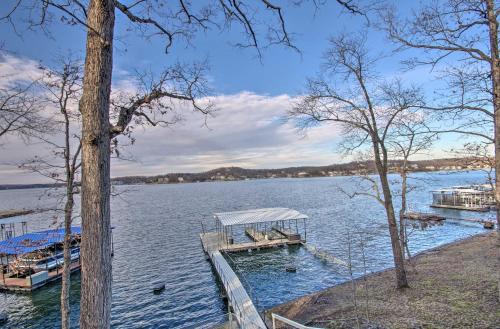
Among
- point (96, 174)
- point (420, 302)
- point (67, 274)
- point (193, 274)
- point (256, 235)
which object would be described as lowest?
point (193, 274)

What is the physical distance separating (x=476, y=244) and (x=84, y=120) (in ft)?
102

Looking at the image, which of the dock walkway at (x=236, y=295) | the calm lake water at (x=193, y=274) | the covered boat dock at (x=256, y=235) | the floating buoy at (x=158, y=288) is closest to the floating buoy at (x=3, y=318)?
the calm lake water at (x=193, y=274)

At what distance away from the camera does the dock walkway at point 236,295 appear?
12.2 metres

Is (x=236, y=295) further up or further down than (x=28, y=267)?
further up

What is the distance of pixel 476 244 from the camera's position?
85.7ft

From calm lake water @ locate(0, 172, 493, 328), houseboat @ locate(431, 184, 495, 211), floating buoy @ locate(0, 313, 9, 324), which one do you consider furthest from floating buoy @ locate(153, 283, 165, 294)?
houseboat @ locate(431, 184, 495, 211)

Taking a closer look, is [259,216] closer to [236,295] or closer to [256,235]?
[256,235]

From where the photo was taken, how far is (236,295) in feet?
54.6

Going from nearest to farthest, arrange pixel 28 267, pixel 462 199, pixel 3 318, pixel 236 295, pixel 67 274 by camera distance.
A: pixel 67 274 < pixel 236 295 < pixel 3 318 < pixel 28 267 < pixel 462 199

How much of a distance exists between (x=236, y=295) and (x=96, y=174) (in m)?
14.4

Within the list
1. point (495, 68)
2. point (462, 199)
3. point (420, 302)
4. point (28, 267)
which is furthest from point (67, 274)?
point (462, 199)

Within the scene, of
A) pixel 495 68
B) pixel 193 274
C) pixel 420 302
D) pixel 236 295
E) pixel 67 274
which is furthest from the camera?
pixel 193 274

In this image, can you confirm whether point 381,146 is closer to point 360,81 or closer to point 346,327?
point 360,81

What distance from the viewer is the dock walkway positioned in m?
12.2
